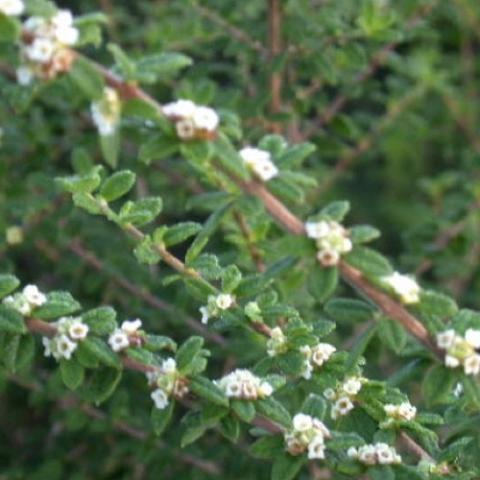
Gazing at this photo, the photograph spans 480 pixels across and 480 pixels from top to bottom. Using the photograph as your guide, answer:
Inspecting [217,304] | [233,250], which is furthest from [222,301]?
[233,250]

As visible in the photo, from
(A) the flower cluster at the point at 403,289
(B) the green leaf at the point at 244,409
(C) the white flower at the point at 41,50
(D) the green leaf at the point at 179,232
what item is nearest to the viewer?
(C) the white flower at the point at 41,50

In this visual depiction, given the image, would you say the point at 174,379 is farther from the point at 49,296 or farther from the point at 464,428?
the point at 464,428

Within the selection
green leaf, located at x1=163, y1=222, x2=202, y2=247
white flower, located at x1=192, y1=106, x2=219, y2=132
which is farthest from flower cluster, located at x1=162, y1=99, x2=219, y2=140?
green leaf, located at x1=163, y1=222, x2=202, y2=247

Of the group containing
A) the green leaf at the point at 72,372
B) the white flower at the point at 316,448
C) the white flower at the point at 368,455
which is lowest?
the green leaf at the point at 72,372

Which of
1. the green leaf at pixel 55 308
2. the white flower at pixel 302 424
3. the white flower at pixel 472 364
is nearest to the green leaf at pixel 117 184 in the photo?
the green leaf at pixel 55 308

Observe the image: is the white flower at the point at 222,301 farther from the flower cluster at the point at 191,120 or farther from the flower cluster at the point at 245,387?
the flower cluster at the point at 191,120

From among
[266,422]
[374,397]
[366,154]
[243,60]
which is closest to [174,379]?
[266,422]

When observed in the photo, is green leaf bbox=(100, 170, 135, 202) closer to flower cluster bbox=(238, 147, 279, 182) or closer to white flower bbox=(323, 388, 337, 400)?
flower cluster bbox=(238, 147, 279, 182)

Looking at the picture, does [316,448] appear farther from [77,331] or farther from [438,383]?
[77,331]
